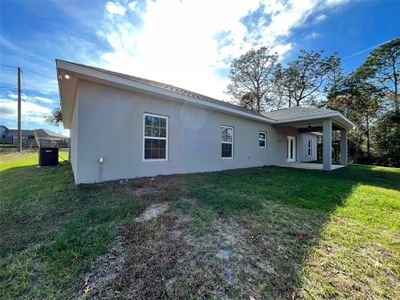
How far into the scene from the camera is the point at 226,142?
28.8 ft

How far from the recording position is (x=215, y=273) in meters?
1.93

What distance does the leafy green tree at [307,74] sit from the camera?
68.9 ft

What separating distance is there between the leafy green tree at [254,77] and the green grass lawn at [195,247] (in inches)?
839

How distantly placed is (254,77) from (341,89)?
968 cm

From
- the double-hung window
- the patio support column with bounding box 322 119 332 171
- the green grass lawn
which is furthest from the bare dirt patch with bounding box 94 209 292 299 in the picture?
the patio support column with bounding box 322 119 332 171

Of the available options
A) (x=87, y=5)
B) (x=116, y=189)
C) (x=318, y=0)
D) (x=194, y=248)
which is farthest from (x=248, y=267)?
(x=318, y=0)

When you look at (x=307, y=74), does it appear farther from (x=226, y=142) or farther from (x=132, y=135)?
(x=132, y=135)

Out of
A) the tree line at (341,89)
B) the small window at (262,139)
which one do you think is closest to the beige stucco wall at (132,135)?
the small window at (262,139)

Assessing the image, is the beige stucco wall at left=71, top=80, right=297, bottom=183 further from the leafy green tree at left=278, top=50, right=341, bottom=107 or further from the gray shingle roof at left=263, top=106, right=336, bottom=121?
the leafy green tree at left=278, top=50, right=341, bottom=107

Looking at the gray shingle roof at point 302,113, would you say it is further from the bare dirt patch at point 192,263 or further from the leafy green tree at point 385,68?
the leafy green tree at point 385,68

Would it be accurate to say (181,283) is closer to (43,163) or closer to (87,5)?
(87,5)

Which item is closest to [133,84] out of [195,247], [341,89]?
[195,247]

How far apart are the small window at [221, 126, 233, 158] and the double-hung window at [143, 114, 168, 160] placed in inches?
122

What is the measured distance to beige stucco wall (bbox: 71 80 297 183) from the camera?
16.2ft
